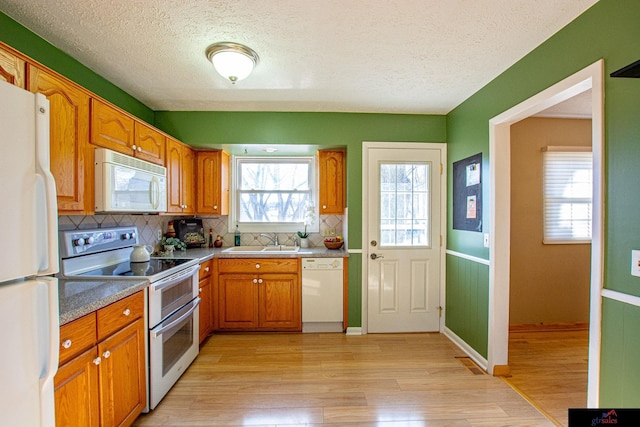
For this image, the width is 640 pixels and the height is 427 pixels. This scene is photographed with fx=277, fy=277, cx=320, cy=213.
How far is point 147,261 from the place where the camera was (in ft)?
7.72

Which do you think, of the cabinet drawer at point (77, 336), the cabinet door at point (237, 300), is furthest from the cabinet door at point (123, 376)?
the cabinet door at point (237, 300)

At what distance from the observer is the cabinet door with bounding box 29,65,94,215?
4.89 ft

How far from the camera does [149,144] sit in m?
2.39

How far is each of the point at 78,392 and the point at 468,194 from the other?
304 centimetres

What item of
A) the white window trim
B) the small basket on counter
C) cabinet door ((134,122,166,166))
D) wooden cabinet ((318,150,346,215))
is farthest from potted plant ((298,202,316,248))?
cabinet door ((134,122,166,166))

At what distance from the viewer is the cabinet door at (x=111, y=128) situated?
181cm

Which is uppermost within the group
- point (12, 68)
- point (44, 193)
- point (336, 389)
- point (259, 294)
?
point (12, 68)

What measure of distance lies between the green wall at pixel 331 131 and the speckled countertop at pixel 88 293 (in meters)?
1.78

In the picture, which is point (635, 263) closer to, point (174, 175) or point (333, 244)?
point (333, 244)

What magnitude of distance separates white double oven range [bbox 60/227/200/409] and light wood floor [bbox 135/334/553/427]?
0.18 meters

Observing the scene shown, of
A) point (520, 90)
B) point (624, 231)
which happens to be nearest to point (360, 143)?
point (520, 90)

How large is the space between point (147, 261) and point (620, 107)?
3.23 m

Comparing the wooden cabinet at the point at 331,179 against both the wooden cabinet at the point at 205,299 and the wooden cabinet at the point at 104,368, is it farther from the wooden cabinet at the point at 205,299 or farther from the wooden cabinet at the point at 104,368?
the wooden cabinet at the point at 104,368

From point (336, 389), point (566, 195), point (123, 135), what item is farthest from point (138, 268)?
point (566, 195)
